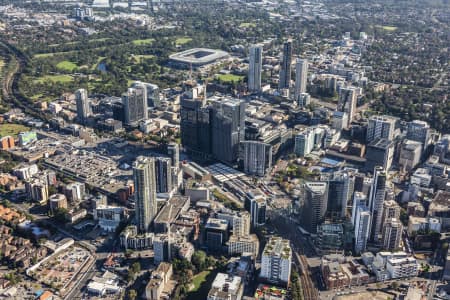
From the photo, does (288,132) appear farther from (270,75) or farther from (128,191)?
(270,75)

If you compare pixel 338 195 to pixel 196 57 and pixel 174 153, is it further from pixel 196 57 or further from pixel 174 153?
pixel 196 57

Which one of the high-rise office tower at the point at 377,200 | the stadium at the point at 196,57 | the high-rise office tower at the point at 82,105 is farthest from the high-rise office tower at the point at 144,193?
the stadium at the point at 196,57

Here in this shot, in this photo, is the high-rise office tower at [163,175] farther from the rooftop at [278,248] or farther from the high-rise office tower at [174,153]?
the rooftop at [278,248]

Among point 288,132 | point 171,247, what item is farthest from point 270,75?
→ point 171,247

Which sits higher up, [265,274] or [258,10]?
[258,10]

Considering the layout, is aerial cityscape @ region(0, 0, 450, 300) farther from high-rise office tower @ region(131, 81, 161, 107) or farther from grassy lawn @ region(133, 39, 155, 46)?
grassy lawn @ region(133, 39, 155, 46)

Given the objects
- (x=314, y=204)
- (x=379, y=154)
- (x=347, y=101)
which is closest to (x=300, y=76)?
(x=347, y=101)
